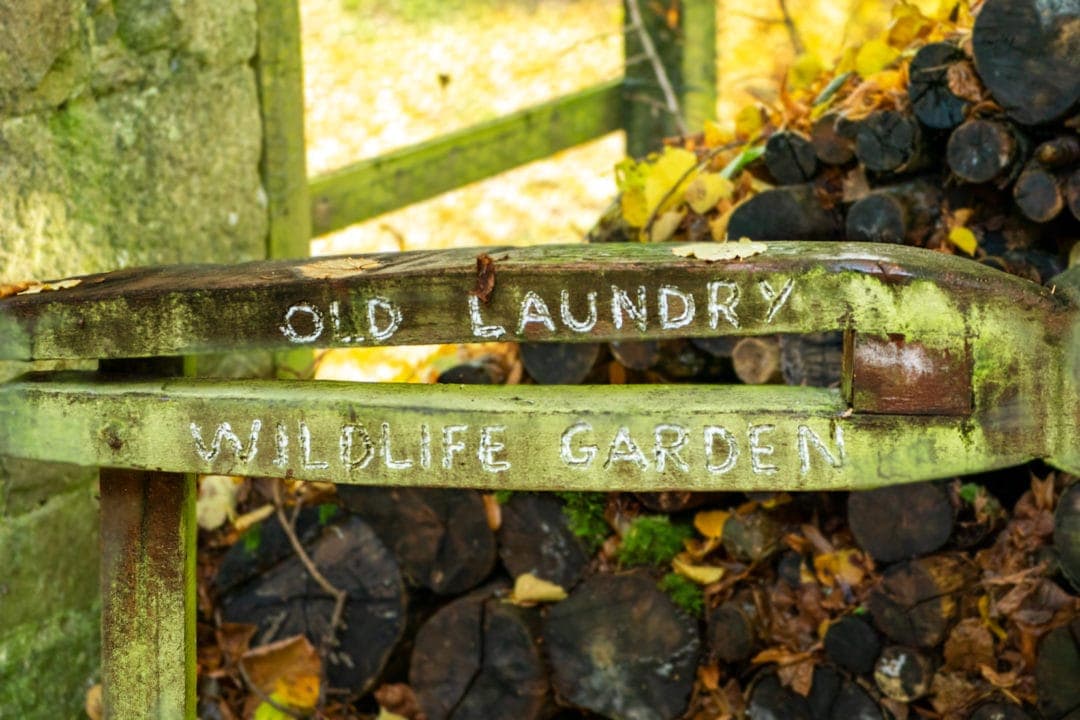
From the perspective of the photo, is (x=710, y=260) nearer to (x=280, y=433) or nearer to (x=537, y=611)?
(x=280, y=433)

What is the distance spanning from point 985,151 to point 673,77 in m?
2.28

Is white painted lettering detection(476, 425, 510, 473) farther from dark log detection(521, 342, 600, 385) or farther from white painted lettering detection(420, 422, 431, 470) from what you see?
dark log detection(521, 342, 600, 385)

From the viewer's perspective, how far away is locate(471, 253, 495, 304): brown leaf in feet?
5.98

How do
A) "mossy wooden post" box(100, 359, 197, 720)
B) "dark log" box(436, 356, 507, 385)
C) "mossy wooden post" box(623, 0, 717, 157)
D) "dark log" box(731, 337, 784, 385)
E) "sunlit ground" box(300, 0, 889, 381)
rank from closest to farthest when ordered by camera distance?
"mossy wooden post" box(100, 359, 197, 720) < "dark log" box(731, 337, 784, 385) < "dark log" box(436, 356, 507, 385) < "mossy wooden post" box(623, 0, 717, 157) < "sunlit ground" box(300, 0, 889, 381)

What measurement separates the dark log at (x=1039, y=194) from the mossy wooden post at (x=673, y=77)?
7.18ft

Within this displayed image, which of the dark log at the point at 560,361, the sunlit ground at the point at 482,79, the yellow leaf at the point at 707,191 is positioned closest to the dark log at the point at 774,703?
the dark log at the point at 560,361

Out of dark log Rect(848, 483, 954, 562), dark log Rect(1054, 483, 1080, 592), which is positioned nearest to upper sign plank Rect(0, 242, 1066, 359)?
dark log Rect(1054, 483, 1080, 592)

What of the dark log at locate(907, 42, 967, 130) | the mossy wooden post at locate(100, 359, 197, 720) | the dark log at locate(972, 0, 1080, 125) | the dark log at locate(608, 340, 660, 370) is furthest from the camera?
the dark log at locate(608, 340, 660, 370)

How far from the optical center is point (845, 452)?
6.02 ft

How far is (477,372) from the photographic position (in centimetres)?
315

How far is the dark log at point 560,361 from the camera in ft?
9.67

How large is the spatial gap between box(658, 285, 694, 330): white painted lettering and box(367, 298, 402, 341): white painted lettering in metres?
0.37

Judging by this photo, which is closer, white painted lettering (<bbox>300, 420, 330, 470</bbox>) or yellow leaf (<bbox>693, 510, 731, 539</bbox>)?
white painted lettering (<bbox>300, 420, 330, 470</bbox>)

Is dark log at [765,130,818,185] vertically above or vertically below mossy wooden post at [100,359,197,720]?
above
